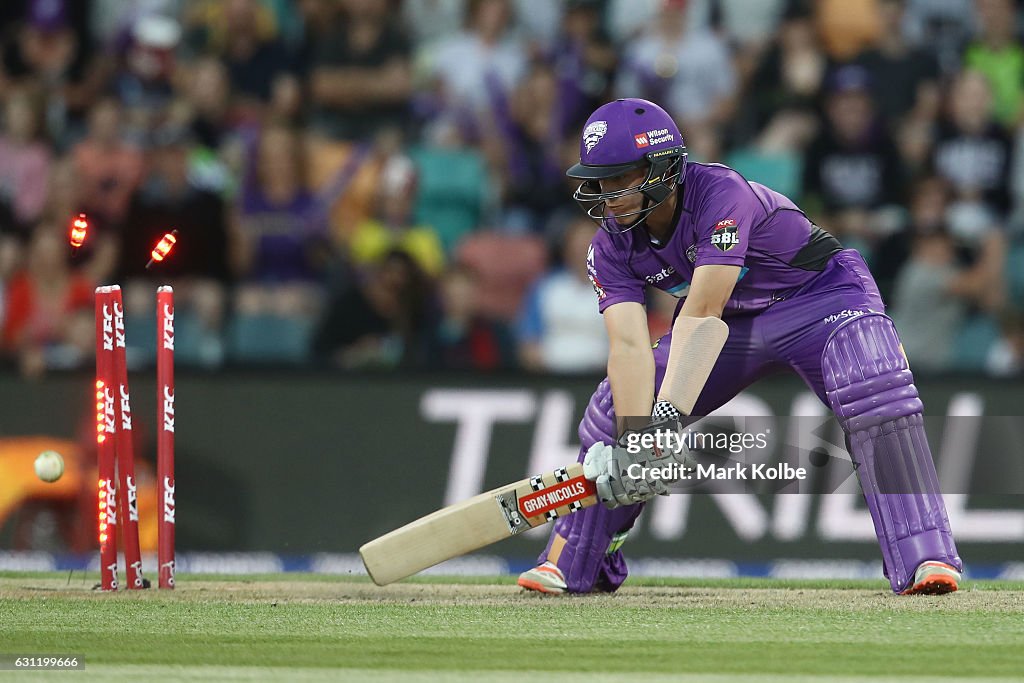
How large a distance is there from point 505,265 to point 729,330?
14.6 feet

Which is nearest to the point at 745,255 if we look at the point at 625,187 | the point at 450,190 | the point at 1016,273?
the point at 625,187

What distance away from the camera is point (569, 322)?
10273mm

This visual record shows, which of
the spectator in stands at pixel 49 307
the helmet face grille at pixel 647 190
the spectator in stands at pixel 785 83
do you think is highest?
the spectator in stands at pixel 785 83

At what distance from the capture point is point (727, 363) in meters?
6.40

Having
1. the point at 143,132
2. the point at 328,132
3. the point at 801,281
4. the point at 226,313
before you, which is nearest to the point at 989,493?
the point at 801,281

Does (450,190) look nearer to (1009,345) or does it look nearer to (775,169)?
(775,169)

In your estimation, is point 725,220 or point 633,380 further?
point 633,380

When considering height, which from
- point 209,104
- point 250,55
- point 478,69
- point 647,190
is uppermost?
point 250,55

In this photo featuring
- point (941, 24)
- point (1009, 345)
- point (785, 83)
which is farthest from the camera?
point (941, 24)

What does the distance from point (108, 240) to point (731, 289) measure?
5.96 meters

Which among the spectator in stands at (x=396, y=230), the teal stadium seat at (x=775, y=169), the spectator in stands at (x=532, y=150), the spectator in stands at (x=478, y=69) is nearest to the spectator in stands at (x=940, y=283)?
the teal stadium seat at (x=775, y=169)

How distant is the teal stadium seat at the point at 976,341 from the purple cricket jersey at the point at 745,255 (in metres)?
3.97

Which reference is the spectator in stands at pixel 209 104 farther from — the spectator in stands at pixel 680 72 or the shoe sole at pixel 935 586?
the shoe sole at pixel 935 586

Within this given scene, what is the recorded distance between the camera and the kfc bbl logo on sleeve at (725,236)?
597 cm
